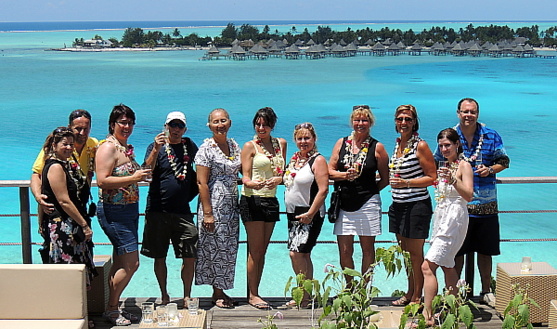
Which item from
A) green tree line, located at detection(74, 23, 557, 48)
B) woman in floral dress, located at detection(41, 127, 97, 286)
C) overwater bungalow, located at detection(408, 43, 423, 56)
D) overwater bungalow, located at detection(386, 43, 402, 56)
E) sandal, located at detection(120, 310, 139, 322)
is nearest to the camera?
woman in floral dress, located at detection(41, 127, 97, 286)

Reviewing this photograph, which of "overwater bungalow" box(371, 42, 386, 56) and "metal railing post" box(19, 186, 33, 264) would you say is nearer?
"metal railing post" box(19, 186, 33, 264)

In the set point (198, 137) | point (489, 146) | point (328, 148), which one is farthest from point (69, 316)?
point (198, 137)

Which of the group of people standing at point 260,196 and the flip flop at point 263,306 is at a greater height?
the group of people standing at point 260,196

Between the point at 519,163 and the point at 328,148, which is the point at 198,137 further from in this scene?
the point at 519,163

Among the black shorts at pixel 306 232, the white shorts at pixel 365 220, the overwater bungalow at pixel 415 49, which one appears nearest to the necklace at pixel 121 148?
the black shorts at pixel 306 232

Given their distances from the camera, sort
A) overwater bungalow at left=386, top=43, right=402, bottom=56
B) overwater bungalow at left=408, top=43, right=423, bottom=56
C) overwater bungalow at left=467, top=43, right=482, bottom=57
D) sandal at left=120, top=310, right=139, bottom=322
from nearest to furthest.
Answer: sandal at left=120, top=310, right=139, bottom=322
overwater bungalow at left=467, top=43, right=482, bottom=57
overwater bungalow at left=408, top=43, right=423, bottom=56
overwater bungalow at left=386, top=43, right=402, bottom=56

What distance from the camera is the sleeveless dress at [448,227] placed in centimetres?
439

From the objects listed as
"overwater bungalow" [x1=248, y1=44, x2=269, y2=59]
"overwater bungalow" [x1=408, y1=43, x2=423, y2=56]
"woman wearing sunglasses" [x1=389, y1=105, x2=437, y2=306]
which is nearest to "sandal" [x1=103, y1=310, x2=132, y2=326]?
"woman wearing sunglasses" [x1=389, y1=105, x2=437, y2=306]

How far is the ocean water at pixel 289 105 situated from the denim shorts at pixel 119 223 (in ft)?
17.0

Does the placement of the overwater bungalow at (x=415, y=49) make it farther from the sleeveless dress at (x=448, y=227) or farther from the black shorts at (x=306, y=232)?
the sleeveless dress at (x=448, y=227)

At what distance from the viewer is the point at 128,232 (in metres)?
4.53

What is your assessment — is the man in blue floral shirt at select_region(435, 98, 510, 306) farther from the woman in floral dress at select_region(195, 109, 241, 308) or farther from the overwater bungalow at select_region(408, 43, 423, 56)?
the overwater bungalow at select_region(408, 43, 423, 56)

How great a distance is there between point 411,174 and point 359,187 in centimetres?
37

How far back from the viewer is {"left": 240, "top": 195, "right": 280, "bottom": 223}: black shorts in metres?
4.74
